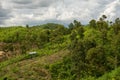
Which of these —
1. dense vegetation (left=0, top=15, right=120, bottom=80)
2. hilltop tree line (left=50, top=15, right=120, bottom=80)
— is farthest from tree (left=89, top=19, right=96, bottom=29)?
hilltop tree line (left=50, top=15, right=120, bottom=80)

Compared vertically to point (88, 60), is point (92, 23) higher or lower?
higher

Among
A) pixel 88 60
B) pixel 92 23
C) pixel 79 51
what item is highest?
pixel 92 23

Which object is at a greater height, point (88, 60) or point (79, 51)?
point (79, 51)

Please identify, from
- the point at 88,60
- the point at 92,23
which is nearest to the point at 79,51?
the point at 88,60

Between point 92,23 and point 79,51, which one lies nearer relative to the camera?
point 79,51

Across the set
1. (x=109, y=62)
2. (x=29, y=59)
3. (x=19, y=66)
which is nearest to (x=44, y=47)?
(x=29, y=59)

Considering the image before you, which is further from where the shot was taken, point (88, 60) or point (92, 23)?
point (92, 23)

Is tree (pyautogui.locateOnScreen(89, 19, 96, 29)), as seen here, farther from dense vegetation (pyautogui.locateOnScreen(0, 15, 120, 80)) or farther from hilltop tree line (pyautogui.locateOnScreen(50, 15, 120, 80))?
hilltop tree line (pyautogui.locateOnScreen(50, 15, 120, 80))

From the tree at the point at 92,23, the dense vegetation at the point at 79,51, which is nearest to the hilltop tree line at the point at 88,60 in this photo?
the dense vegetation at the point at 79,51

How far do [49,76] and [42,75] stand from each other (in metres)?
1.93

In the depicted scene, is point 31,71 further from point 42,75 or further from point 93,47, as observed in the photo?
point 93,47

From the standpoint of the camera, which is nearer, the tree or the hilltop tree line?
the hilltop tree line

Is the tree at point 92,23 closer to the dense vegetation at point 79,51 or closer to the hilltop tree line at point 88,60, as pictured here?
the dense vegetation at point 79,51

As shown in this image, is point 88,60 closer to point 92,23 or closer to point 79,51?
point 79,51
